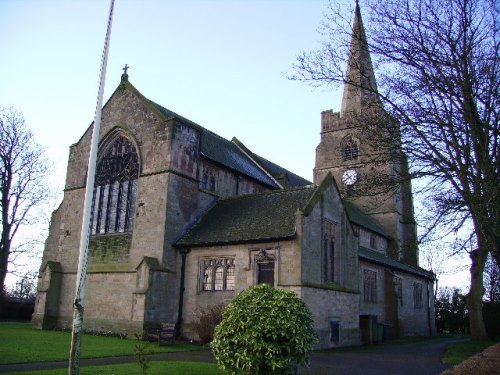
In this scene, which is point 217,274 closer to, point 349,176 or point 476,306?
point 476,306

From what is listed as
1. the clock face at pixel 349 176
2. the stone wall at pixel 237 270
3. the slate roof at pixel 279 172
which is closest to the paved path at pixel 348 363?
the stone wall at pixel 237 270

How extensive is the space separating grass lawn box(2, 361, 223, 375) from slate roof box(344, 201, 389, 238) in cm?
2398

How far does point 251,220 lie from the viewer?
79.8 ft

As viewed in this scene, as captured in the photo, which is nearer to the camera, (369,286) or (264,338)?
(264,338)

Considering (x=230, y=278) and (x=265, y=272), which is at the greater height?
(x=265, y=272)

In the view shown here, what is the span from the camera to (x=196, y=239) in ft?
80.7

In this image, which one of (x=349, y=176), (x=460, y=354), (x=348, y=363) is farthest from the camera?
(x=349, y=176)

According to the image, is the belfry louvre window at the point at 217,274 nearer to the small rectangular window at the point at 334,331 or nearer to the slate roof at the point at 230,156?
the small rectangular window at the point at 334,331

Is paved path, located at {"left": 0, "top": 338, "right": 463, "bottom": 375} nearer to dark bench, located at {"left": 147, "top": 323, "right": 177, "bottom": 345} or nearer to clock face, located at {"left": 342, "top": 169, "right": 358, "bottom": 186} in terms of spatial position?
dark bench, located at {"left": 147, "top": 323, "right": 177, "bottom": 345}

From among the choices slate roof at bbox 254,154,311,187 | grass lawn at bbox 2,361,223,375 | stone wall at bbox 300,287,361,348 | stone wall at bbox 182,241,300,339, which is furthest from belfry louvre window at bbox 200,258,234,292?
slate roof at bbox 254,154,311,187

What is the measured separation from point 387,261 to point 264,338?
2775 cm

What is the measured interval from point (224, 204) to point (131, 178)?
560 cm

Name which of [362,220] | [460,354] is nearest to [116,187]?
[460,354]

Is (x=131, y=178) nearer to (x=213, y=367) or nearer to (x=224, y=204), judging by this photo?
(x=224, y=204)
